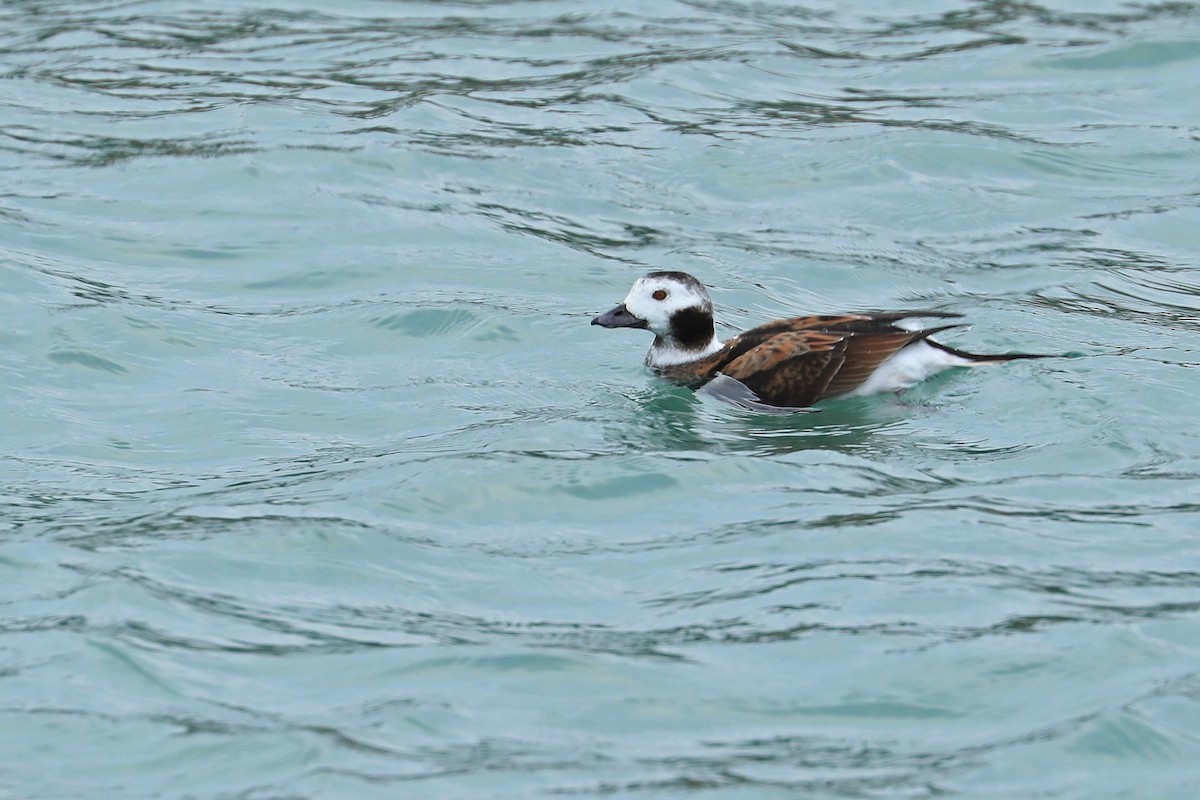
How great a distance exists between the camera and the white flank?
9.30 m

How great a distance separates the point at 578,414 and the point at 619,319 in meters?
0.78

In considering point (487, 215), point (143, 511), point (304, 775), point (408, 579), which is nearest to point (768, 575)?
point (408, 579)

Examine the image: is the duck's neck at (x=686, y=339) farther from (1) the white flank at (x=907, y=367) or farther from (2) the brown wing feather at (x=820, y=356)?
(1) the white flank at (x=907, y=367)

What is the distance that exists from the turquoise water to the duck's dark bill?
0.35 meters

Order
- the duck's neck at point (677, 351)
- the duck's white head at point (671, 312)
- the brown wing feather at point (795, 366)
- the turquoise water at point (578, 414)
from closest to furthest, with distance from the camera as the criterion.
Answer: the turquoise water at point (578, 414), the brown wing feather at point (795, 366), the duck's white head at point (671, 312), the duck's neck at point (677, 351)

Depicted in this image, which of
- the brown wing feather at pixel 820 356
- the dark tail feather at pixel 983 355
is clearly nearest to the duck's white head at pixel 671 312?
the brown wing feather at pixel 820 356

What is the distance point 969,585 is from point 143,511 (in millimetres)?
3503

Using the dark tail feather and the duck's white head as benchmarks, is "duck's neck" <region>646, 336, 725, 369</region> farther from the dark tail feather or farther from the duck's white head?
the dark tail feather

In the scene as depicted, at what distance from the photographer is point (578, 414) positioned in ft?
30.2

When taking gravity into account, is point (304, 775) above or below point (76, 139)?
below

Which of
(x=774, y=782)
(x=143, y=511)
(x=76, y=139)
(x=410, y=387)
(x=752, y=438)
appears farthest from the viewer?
(x=76, y=139)

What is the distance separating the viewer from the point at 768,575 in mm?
7051

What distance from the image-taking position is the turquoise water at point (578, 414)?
19.8ft

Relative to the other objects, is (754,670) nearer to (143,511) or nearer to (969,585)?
(969,585)
